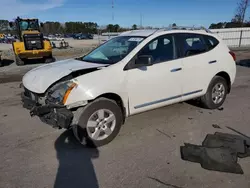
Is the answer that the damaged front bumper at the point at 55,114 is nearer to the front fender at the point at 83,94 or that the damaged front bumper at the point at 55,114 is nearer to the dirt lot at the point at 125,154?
the front fender at the point at 83,94

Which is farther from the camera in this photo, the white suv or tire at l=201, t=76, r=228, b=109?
tire at l=201, t=76, r=228, b=109

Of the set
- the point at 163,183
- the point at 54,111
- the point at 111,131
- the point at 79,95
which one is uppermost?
the point at 79,95

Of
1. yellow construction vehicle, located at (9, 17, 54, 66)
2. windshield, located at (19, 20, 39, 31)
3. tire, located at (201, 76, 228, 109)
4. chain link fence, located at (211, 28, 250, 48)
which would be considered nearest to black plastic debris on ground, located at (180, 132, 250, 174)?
tire, located at (201, 76, 228, 109)

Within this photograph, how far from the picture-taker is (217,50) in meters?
5.20

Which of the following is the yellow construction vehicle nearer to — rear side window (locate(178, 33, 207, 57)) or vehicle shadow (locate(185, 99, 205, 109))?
vehicle shadow (locate(185, 99, 205, 109))

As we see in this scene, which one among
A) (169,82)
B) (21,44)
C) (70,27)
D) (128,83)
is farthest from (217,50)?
(70,27)

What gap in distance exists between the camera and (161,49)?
14.8 feet

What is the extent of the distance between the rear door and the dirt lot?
63cm

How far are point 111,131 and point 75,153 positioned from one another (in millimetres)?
672

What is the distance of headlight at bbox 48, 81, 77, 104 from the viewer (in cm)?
346

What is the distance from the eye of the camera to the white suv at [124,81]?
358 cm

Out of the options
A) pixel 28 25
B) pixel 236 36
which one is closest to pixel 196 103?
pixel 28 25

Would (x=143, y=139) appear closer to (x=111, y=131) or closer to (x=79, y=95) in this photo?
(x=111, y=131)

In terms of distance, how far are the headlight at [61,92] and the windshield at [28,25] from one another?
14.7m
